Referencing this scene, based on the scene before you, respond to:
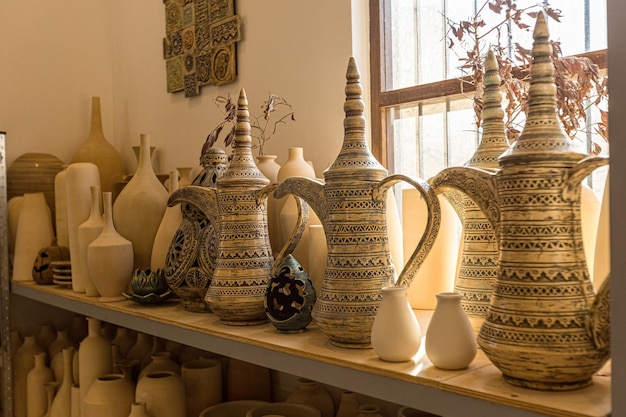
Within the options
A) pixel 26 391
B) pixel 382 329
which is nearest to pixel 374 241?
pixel 382 329

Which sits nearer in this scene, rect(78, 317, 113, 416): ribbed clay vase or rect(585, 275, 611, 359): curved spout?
rect(585, 275, 611, 359): curved spout

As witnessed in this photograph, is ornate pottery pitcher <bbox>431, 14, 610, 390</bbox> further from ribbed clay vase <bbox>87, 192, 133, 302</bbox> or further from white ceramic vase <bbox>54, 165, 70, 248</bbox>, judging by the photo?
white ceramic vase <bbox>54, 165, 70, 248</bbox>

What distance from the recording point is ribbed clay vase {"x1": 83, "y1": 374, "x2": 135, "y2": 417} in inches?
61.6

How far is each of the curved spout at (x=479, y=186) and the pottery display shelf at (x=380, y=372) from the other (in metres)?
0.20

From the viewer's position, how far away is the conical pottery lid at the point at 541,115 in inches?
29.2

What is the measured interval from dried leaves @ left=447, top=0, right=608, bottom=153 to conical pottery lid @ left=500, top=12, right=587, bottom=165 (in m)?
0.31

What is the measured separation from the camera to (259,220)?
3.97 ft

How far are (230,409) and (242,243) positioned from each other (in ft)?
1.76

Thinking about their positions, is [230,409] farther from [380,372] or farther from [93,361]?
[380,372]

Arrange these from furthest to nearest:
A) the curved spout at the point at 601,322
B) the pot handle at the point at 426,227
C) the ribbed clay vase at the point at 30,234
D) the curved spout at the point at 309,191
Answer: the ribbed clay vase at the point at 30,234 → the curved spout at the point at 309,191 → the pot handle at the point at 426,227 → the curved spout at the point at 601,322

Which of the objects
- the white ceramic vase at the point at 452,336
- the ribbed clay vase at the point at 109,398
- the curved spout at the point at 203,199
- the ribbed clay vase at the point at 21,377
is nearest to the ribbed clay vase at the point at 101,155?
the ribbed clay vase at the point at 21,377

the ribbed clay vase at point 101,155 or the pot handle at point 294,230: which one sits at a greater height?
the ribbed clay vase at point 101,155

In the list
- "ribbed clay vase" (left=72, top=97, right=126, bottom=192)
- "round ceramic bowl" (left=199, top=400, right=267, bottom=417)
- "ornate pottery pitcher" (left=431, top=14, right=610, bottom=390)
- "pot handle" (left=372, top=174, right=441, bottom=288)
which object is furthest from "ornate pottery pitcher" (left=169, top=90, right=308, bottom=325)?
"ribbed clay vase" (left=72, top=97, right=126, bottom=192)

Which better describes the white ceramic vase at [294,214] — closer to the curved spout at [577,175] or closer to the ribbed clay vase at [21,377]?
the curved spout at [577,175]
